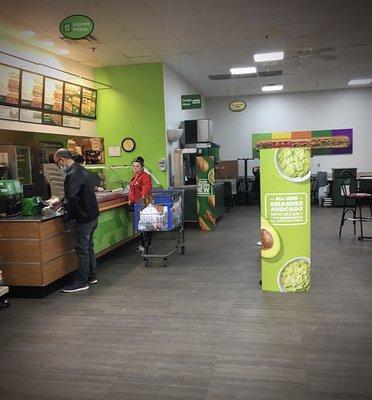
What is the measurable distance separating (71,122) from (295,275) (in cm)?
Answer: 551

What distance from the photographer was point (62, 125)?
7840 millimetres

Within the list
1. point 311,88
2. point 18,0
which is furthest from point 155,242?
point 311,88

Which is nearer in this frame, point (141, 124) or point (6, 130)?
point (6, 130)

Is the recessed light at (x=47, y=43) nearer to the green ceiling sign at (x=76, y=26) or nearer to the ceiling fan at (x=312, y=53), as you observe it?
the green ceiling sign at (x=76, y=26)

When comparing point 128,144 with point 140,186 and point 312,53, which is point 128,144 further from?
point 312,53

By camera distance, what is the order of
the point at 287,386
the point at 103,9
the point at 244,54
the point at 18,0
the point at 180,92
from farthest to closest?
the point at 180,92 < the point at 244,54 < the point at 103,9 < the point at 18,0 < the point at 287,386

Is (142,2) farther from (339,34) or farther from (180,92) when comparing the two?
(180,92)

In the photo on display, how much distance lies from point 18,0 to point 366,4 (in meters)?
4.76

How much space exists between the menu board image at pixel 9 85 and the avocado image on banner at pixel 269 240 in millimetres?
4294

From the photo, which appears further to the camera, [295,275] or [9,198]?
[9,198]

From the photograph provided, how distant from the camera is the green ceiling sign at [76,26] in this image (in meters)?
4.79

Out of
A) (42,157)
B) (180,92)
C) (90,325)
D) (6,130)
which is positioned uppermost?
(180,92)

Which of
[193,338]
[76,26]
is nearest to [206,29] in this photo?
[76,26]

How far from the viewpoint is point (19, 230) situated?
4.90 meters
